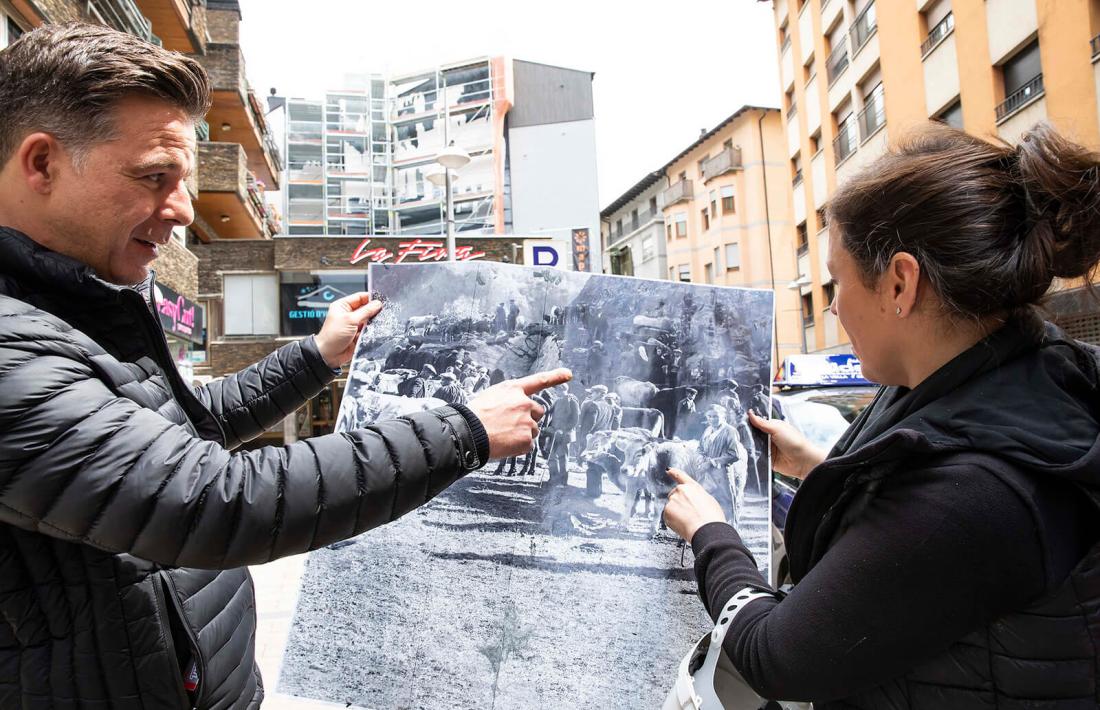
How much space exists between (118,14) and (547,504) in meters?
10.7

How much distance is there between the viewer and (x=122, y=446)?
0.90 metres

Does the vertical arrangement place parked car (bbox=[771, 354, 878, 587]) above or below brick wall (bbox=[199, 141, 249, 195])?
below

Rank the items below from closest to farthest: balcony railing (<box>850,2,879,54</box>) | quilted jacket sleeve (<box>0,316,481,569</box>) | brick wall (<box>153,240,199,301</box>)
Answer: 1. quilted jacket sleeve (<box>0,316,481,569</box>)
2. brick wall (<box>153,240,199,301</box>)
3. balcony railing (<box>850,2,879,54</box>)

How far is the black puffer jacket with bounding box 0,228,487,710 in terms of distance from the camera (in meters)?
0.88

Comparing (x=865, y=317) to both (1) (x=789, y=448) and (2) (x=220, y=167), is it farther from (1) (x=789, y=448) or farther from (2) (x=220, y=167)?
(2) (x=220, y=167)

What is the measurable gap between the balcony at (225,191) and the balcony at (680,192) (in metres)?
22.3

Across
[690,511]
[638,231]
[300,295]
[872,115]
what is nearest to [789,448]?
[690,511]

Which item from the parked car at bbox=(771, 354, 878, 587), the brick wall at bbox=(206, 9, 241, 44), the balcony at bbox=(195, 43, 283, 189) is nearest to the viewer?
the parked car at bbox=(771, 354, 878, 587)

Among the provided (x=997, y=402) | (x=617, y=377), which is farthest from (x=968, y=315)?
(x=617, y=377)

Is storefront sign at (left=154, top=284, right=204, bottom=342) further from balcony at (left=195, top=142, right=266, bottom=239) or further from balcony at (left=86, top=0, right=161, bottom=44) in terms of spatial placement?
balcony at (left=195, top=142, right=266, bottom=239)

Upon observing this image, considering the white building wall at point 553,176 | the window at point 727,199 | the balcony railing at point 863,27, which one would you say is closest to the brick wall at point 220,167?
the balcony railing at point 863,27

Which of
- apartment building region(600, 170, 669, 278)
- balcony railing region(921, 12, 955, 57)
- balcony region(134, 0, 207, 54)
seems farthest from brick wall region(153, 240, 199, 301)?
apartment building region(600, 170, 669, 278)

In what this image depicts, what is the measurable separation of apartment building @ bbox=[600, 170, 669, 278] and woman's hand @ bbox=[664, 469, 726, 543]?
116 feet

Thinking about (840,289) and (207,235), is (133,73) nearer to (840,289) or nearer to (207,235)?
(840,289)
